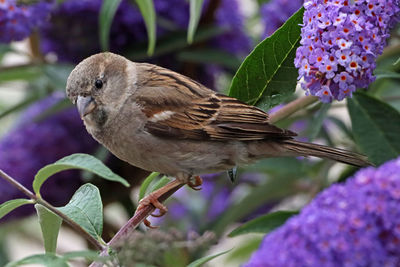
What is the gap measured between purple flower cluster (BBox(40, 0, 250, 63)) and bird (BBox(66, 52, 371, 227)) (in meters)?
0.89

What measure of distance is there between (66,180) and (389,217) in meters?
2.41

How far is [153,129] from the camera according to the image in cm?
272

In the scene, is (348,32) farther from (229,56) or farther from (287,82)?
(229,56)

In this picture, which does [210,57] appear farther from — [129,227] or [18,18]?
[129,227]

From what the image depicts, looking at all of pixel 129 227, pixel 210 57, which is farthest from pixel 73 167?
pixel 210 57

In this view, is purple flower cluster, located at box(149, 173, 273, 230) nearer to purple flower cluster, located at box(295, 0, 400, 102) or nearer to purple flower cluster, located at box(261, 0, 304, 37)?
purple flower cluster, located at box(261, 0, 304, 37)

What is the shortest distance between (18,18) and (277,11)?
1.24 metres

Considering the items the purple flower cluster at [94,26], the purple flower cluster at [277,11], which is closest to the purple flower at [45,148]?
the purple flower cluster at [94,26]

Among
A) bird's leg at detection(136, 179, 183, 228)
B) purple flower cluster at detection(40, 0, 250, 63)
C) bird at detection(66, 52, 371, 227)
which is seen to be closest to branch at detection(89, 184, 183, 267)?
bird's leg at detection(136, 179, 183, 228)

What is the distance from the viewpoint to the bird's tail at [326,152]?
2.50 meters

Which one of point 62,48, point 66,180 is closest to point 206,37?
point 62,48

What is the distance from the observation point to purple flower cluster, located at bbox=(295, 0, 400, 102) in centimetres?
200

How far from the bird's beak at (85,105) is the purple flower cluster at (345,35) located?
954mm

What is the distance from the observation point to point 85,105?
2.66 m
